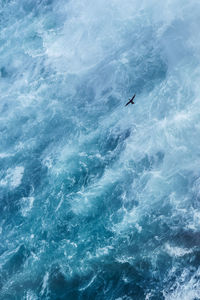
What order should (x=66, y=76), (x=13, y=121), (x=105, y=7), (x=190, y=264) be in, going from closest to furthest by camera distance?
(x=190, y=264) < (x=13, y=121) < (x=66, y=76) < (x=105, y=7)

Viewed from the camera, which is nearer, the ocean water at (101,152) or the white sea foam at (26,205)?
the ocean water at (101,152)

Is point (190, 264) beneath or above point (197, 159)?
beneath

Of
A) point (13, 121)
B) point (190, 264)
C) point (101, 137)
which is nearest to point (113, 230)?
point (190, 264)

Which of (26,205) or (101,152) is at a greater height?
(26,205)

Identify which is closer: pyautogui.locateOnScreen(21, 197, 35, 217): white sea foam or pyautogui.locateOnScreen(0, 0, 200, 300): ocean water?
pyautogui.locateOnScreen(0, 0, 200, 300): ocean water

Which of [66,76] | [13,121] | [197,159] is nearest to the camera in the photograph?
[197,159]

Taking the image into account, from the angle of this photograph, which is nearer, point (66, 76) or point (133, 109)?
point (133, 109)

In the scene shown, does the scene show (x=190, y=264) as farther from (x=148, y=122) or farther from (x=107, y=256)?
(x=148, y=122)

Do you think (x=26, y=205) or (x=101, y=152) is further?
(x=101, y=152)
